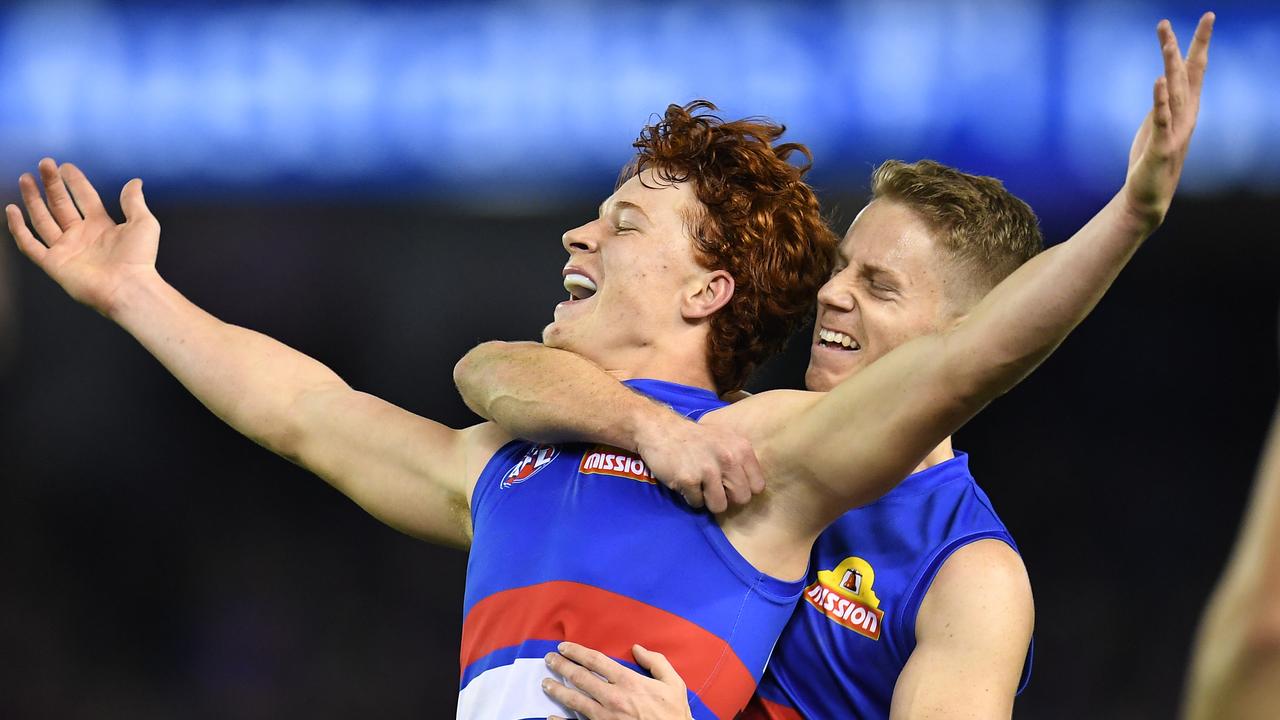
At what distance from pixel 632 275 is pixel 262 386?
1.03m

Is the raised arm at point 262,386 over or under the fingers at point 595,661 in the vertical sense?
over

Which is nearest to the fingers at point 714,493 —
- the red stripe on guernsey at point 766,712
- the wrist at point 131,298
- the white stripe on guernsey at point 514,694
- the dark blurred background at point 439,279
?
the white stripe on guernsey at point 514,694

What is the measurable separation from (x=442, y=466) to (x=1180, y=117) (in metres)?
1.91

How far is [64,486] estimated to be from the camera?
7.73 meters

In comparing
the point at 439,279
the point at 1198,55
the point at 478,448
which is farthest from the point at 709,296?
the point at 439,279

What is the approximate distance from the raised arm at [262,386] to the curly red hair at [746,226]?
64 cm

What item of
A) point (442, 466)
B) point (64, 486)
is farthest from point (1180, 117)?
point (64, 486)

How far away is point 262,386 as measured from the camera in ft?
11.8

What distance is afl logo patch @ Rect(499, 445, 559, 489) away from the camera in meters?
3.10

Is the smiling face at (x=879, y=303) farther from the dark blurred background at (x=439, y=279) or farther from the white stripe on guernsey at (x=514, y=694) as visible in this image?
the dark blurred background at (x=439, y=279)

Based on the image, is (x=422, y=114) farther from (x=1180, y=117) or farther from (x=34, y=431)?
(x=1180, y=117)

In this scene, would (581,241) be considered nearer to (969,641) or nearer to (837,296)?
(837,296)

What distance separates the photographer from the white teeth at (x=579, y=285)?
11.1 ft

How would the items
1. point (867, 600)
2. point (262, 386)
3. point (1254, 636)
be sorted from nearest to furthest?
point (1254, 636) → point (867, 600) → point (262, 386)
